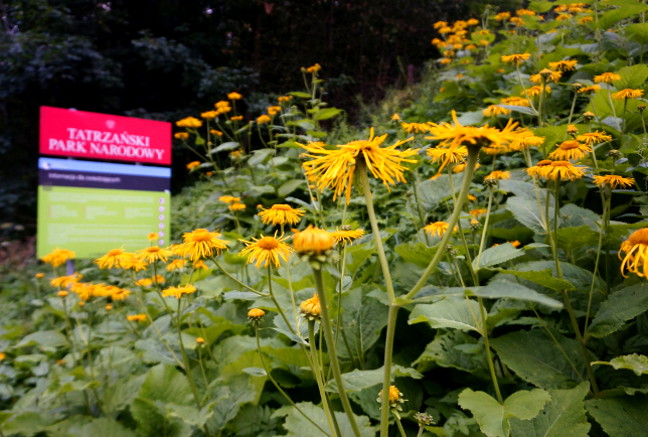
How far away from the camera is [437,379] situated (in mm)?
1384

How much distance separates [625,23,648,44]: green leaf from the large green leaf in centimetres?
196

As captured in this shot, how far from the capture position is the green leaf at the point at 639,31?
192cm

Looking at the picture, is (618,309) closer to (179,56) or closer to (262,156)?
(262,156)

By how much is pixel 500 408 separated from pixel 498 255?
1.11 ft

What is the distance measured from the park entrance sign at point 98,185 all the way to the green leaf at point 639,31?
322 centimetres

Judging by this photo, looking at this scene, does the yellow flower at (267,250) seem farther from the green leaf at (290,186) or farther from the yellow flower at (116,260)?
the green leaf at (290,186)

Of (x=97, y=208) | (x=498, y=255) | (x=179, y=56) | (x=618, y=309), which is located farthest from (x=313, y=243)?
(x=179, y=56)

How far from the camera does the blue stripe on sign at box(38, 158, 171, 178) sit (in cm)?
287

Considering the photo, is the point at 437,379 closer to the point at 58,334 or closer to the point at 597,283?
the point at 597,283

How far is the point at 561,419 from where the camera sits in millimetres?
942

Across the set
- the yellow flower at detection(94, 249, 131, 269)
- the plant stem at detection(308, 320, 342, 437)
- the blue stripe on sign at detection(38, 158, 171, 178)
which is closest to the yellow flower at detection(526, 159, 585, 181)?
the plant stem at detection(308, 320, 342, 437)

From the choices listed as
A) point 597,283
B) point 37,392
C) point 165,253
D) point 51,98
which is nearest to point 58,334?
point 37,392

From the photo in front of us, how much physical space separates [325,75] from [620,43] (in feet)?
→ 16.1

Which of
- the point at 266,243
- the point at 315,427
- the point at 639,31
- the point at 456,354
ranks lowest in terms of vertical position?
the point at 315,427
